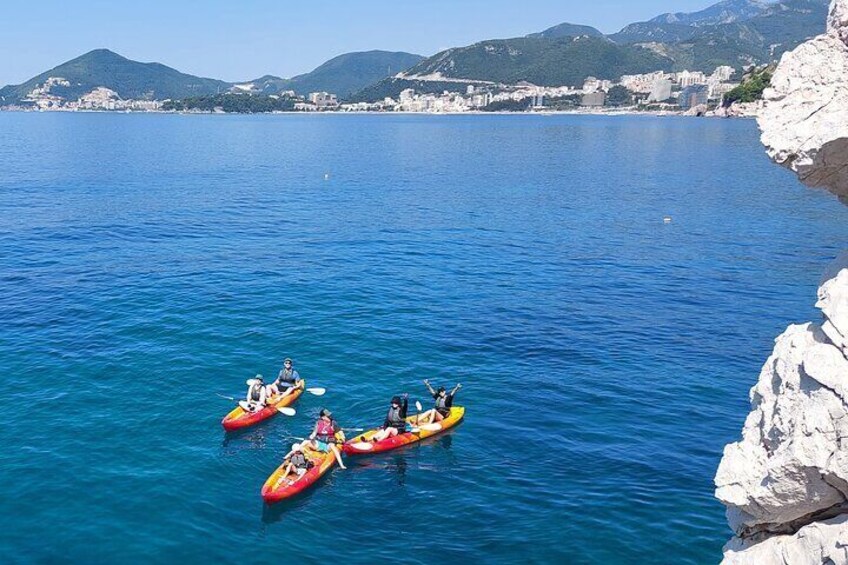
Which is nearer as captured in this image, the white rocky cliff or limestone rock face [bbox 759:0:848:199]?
the white rocky cliff

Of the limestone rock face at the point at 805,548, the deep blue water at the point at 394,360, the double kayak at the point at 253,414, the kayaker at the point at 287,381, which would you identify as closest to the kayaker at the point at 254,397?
the double kayak at the point at 253,414

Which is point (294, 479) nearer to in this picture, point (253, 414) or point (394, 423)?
point (394, 423)

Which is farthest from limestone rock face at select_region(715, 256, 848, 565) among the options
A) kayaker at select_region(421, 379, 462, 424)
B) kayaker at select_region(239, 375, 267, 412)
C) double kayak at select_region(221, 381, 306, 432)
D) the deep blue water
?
kayaker at select_region(239, 375, 267, 412)

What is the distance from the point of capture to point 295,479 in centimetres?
2752

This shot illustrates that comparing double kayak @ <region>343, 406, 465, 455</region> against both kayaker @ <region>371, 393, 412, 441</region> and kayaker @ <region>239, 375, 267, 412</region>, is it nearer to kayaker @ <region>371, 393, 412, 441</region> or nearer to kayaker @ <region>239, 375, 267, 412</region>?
kayaker @ <region>371, 393, 412, 441</region>

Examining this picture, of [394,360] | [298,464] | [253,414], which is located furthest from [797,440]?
[394,360]

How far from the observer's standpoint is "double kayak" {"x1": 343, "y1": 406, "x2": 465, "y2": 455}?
3048 cm

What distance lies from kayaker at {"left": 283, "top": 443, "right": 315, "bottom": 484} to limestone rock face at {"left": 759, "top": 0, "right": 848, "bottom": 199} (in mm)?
20784

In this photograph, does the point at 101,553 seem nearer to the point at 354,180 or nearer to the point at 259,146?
the point at 354,180

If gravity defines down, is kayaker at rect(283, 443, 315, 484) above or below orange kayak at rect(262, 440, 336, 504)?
above

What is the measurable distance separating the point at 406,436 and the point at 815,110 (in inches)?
893

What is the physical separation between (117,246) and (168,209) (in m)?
21.1

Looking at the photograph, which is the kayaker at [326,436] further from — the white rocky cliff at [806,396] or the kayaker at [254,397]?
the white rocky cliff at [806,396]

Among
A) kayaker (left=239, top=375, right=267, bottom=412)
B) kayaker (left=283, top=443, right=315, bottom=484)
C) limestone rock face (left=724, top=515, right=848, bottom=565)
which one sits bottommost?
kayaker (left=283, top=443, right=315, bottom=484)
